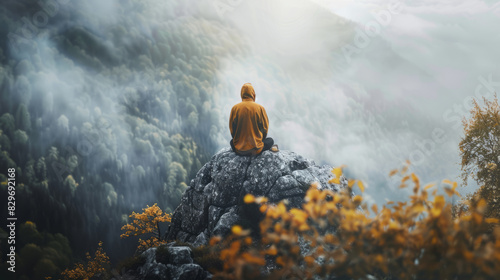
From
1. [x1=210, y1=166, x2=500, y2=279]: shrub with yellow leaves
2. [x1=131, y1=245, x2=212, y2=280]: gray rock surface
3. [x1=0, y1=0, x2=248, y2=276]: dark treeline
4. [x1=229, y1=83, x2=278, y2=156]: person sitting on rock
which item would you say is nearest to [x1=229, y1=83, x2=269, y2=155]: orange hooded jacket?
[x1=229, y1=83, x2=278, y2=156]: person sitting on rock

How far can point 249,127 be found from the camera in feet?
32.3

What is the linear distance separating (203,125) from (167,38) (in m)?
14.7

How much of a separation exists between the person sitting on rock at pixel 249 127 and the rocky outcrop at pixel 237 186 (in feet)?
1.20

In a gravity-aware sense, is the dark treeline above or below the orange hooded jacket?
above

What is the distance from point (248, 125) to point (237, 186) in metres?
2.29

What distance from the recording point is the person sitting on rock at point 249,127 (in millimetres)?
9883

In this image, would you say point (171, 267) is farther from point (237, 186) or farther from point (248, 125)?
point (248, 125)

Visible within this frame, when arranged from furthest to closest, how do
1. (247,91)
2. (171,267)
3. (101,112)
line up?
(101,112) < (247,91) < (171,267)

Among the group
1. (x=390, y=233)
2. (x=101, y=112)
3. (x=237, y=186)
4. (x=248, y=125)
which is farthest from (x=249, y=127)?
(x=101, y=112)

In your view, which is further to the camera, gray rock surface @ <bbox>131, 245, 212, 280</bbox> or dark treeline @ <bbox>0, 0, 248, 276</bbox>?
dark treeline @ <bbox>0, 0, 248, 276</bbox>

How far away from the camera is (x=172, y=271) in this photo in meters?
7.07

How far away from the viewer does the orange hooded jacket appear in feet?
32.4

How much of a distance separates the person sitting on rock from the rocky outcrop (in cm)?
36

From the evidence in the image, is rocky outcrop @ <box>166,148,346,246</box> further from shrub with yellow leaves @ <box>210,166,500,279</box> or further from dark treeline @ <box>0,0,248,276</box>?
dark treeline @ <box>0,0,248,276</box>
